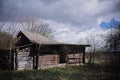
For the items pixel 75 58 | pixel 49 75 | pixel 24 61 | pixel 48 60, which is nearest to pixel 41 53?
pixel 48 60

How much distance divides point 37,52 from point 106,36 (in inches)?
536

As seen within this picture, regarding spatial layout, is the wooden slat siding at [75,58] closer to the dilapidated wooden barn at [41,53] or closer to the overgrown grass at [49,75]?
the dilapidated wooden barn at [41,53]

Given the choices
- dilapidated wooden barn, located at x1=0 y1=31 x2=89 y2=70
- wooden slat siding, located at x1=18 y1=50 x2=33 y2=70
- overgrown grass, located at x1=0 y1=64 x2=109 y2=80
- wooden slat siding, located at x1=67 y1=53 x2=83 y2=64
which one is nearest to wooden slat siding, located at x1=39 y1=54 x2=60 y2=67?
dilapidated wooden barn, located at x1=0 y1=31 x2=89 y2=70

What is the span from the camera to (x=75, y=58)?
29.0m

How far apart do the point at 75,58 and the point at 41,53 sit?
587 cm

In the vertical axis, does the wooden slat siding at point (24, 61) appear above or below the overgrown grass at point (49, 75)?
above

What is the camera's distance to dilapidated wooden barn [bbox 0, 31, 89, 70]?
23.3 metres

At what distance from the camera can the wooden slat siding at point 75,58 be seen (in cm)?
2856

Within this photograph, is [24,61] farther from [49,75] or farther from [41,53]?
[49,75]

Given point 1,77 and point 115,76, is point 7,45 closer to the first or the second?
point 1,77

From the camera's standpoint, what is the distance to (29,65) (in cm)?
2405

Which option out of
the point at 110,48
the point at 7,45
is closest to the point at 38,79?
the point at 7,45

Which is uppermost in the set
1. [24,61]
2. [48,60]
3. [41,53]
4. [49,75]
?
[41,53]

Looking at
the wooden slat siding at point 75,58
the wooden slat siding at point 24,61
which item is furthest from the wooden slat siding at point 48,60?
the wooden slat siding at point 75,58
